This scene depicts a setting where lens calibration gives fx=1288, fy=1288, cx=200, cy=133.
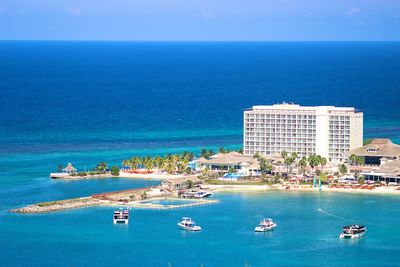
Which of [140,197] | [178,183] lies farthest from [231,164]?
[140,197]

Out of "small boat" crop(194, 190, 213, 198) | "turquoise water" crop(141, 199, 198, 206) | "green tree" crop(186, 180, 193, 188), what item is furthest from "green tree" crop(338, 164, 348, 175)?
"turquoise water" crop(141, 199, 198, 206)

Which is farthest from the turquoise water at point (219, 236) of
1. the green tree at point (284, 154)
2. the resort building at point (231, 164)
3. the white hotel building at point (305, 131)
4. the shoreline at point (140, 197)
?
the white hotel building at point (305, 131)

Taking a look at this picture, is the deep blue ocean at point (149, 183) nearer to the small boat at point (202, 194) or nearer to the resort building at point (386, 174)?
the small boat at point (202, 194)

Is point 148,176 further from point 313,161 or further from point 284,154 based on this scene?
point 313,161

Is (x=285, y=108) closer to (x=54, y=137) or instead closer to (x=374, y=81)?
(x=54, y=137)

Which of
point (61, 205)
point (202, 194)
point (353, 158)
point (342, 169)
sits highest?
point (353, 158)

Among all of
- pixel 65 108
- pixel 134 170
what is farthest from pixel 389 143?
pixel 65 108
